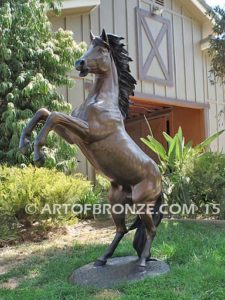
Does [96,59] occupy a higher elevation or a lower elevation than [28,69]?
lower

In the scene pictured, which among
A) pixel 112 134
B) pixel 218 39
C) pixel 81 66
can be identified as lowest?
pixel 112 134

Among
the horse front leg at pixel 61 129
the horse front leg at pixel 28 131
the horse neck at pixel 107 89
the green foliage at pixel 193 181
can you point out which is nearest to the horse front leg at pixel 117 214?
the horse front leg at pixel 61 129

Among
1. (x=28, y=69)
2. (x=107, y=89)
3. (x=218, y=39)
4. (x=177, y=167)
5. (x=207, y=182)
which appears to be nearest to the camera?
(x=107, y=89)

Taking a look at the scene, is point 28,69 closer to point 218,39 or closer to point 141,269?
point 218,39

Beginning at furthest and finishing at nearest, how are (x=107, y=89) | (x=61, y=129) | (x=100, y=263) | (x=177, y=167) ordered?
1. (x=177, y=167)
2. (x=100, y=263)
3. (x=107, y=89)
4. (x=61, y=129)

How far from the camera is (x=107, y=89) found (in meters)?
3.62

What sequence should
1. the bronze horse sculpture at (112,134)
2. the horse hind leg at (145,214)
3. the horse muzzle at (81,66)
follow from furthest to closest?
the horse hind leg at (145,214), the horse muzzle at (81,66), the bronze horse sculpture at (112,134)

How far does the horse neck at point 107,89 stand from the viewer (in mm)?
3557

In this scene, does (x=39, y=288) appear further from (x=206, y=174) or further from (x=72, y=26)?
(x=72, y=26)

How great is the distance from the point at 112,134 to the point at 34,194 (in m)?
2.94

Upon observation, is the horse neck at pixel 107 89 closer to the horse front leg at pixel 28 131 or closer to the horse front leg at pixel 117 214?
the horse front leg at pixel 28 131

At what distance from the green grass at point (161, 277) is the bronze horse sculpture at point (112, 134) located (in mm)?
361

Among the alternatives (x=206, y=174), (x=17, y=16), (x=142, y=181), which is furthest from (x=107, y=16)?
(x=142, y=181)

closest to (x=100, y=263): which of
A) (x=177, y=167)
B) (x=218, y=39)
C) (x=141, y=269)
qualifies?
(x=141, y=269)
